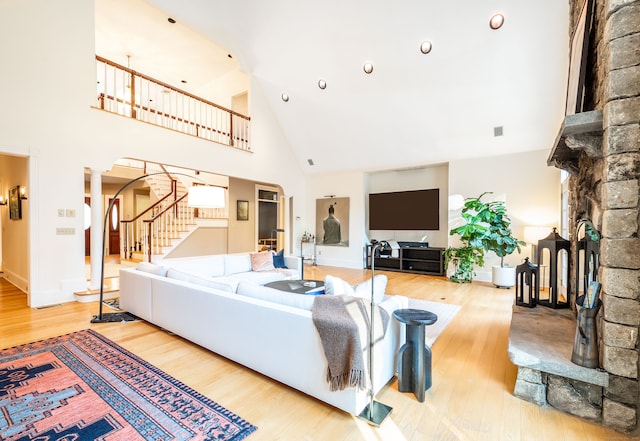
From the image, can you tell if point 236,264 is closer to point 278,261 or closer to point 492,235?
point 278,261

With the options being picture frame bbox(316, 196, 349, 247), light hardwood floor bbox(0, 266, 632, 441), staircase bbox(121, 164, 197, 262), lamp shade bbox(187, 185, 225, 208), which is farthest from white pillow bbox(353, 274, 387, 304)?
picture frame bbox(316, 196, 349, 247)

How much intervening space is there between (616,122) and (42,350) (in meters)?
4.86

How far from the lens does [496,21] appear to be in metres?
3.95

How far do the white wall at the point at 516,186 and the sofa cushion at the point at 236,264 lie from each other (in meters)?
4.48

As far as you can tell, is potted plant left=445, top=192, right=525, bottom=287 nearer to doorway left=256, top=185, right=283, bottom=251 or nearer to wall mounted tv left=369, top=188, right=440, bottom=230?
wall mounted tv left=369, top=188, right=440, bottom=230

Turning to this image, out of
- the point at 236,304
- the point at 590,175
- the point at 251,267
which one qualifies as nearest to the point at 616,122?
the point at 590,175

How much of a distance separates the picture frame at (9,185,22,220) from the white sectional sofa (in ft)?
13.1

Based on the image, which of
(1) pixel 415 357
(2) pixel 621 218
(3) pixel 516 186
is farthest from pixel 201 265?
(3) pixel 516 186

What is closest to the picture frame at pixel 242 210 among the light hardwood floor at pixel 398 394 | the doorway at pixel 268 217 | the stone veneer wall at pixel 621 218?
the doorway at pixel 268 217

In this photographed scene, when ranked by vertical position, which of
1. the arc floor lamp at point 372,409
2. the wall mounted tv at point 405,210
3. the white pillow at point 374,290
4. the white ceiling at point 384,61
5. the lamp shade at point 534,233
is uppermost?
the white ceiling at point 384,61

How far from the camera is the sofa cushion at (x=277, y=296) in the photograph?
2.10 meters

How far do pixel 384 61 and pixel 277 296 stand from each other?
454cm

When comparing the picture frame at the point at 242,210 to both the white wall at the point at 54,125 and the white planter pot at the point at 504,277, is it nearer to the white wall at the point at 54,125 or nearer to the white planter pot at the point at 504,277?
the white wall at the point at 54,125

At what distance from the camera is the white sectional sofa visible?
190 centimetres
